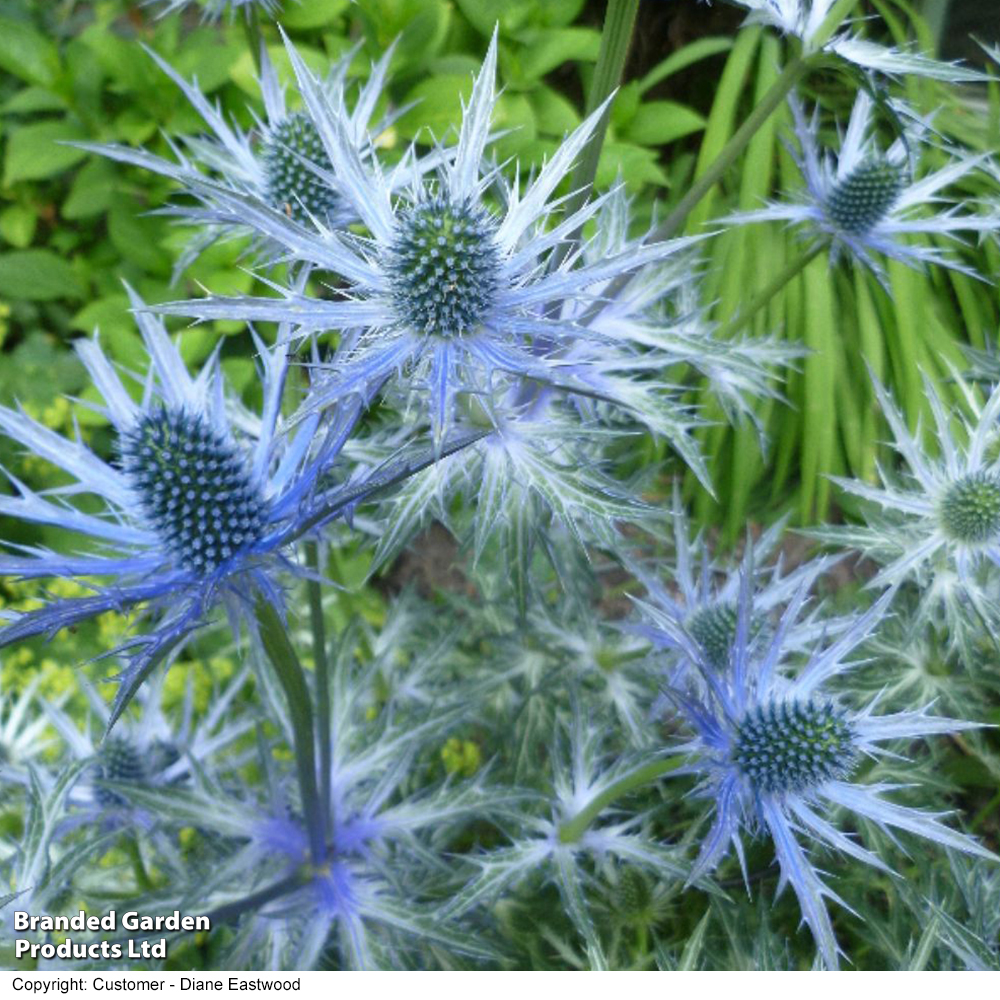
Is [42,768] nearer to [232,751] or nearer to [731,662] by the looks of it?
[232,751]

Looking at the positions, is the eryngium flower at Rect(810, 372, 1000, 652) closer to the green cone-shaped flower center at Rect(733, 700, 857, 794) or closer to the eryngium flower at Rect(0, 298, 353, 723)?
the green cone-shaped flower center at Rect(733, 700, 857, 794)

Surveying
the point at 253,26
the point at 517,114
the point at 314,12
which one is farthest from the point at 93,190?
the point at 253,26

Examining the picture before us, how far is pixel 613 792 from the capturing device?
894mm

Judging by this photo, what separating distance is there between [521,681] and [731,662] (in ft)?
1.67

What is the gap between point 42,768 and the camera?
1107 millimetres

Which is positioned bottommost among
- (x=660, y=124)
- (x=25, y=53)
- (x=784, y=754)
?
(x=784, y=754)

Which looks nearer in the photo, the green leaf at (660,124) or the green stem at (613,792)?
the green stem at (613,792)

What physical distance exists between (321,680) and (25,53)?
176 centimetres

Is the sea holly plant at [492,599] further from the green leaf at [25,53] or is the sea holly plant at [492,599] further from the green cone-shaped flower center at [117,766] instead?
the green leaf at [25,53]

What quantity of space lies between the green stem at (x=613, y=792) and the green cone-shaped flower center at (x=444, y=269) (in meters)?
0.42

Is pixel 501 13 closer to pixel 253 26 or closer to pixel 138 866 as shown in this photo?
pixel 253 26

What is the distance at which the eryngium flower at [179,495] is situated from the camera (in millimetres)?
693

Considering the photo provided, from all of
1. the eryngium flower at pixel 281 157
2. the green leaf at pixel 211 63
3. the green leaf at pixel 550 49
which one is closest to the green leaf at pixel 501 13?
the green leaf at pixel 550 49

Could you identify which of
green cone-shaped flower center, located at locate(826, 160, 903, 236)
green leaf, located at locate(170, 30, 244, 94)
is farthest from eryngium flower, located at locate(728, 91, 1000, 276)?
green leaf, located at locate(170, 30, 244, 94)
